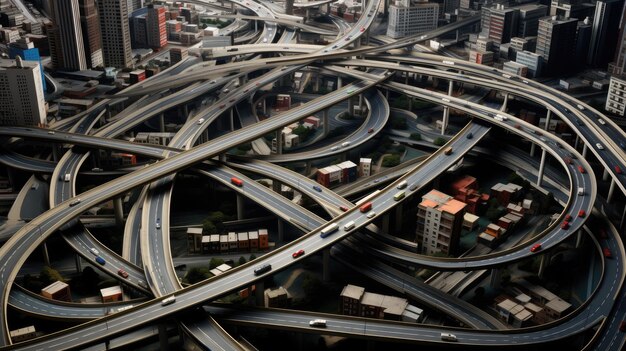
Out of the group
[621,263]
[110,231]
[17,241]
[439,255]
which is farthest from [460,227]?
[17,241]

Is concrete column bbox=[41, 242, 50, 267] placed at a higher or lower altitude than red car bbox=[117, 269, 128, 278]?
lower

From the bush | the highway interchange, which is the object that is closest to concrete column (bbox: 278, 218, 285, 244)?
the highway interchange

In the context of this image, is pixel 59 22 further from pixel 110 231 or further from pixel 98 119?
pixel 110 231

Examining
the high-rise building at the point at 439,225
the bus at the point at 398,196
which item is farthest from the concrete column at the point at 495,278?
the bus at the point at 398,196

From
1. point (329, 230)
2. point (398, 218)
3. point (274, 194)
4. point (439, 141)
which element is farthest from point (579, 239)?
point (274, 194)

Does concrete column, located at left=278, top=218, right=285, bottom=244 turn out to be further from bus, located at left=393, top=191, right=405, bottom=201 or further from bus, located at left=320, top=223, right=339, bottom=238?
bus, located at left=393, top=191, right=405, bottom=201

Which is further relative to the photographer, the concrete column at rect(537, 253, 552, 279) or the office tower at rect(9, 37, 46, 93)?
the office tower at rect(9, 37, 46, 93)
